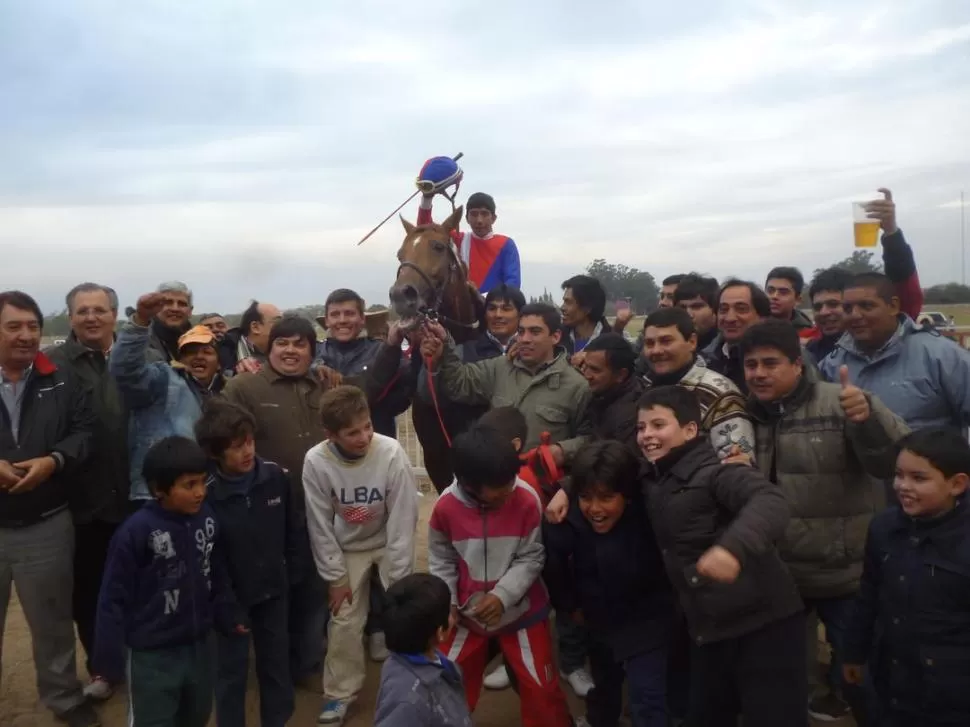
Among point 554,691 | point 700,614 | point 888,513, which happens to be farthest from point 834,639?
point 554,691

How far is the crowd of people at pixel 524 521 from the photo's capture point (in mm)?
2775

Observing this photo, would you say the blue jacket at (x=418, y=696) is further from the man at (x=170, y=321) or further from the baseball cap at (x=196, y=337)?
the man at (x=170, y=321)

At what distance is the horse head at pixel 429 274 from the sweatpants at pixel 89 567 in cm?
211

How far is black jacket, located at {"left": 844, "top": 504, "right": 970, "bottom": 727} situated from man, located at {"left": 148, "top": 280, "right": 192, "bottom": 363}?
12.7 ft

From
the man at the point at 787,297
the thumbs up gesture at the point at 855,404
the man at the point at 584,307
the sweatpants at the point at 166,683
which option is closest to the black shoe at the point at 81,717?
the sweatpants at the point at 166,683

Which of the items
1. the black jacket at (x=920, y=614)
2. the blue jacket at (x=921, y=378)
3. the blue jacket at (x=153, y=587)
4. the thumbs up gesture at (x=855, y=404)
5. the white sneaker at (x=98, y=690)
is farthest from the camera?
the white sneaker at (x=98, y=690)

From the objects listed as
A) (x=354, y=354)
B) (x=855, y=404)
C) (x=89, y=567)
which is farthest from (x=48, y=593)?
(x=855, y=404)

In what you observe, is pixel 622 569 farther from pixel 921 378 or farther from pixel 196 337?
pixel 196 337

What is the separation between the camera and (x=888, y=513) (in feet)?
9.65

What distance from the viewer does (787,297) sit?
16.4 feet

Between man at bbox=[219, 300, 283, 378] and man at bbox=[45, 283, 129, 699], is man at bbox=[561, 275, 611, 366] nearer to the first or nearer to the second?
man at bbox=[219, 300, 283, 378]

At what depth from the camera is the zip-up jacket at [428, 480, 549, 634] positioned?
132 inches

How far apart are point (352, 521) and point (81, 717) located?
1.79m

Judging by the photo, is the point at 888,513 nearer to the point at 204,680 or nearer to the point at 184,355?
the point at 204,680
